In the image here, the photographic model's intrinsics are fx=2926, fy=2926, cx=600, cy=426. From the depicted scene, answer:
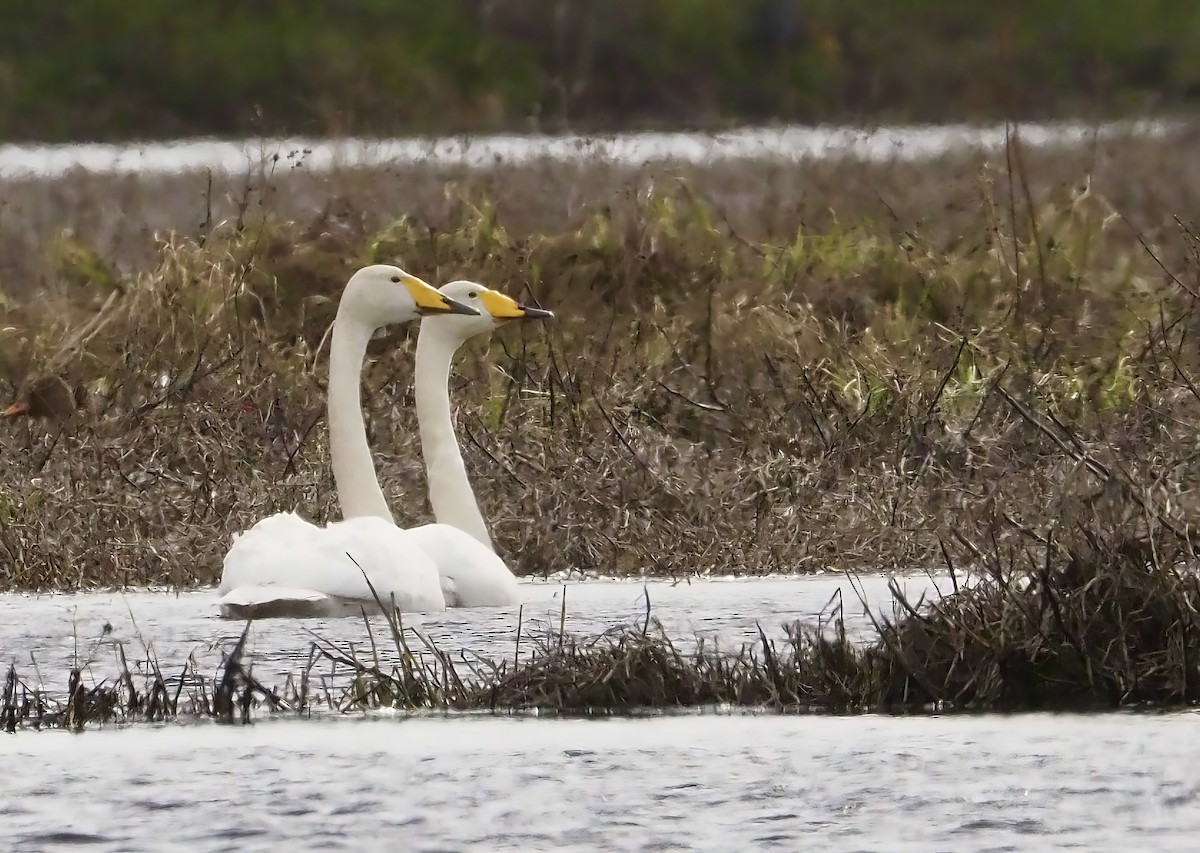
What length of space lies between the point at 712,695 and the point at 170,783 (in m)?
1.35

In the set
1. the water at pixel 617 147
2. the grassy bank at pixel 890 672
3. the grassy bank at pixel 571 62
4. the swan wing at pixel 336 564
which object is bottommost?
the grassy bank at pixel 890 672

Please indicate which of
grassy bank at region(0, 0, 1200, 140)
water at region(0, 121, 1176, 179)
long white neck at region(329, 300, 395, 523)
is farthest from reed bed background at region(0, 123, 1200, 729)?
grassy bank at region(0, 0, 1200, 140)

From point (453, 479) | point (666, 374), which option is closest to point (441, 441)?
point (453, 479)

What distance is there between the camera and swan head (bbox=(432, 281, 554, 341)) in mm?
9242

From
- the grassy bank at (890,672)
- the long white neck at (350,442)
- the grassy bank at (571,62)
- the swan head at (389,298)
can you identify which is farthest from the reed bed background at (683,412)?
the grassy bank at (571,62)

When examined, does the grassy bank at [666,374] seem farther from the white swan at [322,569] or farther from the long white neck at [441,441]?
the white swan at [322,569]

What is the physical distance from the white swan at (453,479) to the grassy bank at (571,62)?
7523 millimetres

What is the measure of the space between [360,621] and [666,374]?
390 cm

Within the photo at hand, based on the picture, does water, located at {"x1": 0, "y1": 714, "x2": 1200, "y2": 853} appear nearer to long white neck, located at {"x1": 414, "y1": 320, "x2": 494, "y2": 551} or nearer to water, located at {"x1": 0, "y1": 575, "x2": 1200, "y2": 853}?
water, located at {"x1": 0, "y1": 575, "x2": 1200, "y2": 853}

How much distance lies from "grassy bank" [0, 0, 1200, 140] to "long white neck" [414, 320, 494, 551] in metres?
7.54

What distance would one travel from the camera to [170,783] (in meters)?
5.54

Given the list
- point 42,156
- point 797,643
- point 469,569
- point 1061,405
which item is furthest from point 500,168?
point 797,643

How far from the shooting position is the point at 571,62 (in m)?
24.2

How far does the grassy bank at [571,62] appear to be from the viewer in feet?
63.2
